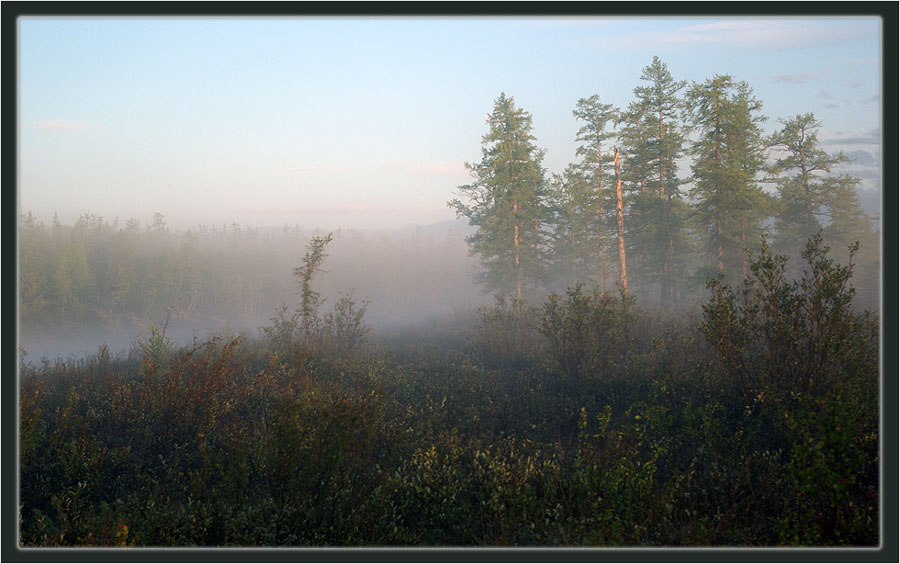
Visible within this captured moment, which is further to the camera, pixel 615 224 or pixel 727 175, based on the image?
pixel 615 224

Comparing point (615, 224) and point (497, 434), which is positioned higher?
point (615, 224)

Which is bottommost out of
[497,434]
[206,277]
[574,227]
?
[497,434]

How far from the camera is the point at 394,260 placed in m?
72.9

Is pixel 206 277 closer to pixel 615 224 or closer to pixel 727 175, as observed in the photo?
pixel 615 224

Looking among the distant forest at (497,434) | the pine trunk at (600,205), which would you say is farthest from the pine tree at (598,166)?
the distant forest at (497,434)

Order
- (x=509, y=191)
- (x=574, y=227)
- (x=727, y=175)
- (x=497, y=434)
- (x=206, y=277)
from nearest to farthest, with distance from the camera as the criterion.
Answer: (x=497, y=434)
(x=727, y=175)
(x=509, y=191)
(x=574, y=227)
(x=206, y=277)

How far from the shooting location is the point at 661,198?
2450 cm

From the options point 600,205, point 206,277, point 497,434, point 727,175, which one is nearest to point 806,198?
point 727,175

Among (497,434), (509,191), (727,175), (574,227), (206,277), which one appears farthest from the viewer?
(206,277)

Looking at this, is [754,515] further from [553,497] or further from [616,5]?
[616,5]

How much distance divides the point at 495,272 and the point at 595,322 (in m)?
20.5

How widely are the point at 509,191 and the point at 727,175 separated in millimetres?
10640

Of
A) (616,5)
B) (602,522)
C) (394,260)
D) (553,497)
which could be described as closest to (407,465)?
(553,497)

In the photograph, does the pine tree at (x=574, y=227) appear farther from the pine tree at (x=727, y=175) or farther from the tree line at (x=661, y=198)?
the pine tree at (x=727, y=175)
